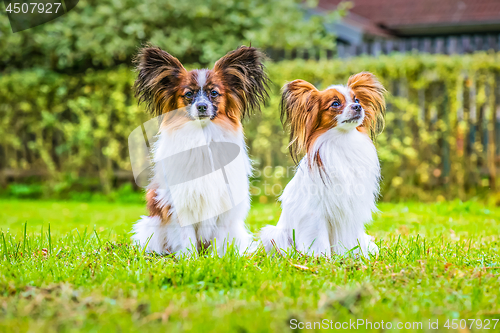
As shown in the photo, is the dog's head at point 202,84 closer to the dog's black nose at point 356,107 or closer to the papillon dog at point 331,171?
the papillon dog at point 331,171

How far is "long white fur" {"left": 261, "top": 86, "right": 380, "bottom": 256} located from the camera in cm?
339

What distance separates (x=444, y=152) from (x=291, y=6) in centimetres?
457

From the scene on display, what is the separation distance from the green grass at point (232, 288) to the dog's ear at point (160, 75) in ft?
4.14

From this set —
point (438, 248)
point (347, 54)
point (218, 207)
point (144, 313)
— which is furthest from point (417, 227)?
point (347, 54)

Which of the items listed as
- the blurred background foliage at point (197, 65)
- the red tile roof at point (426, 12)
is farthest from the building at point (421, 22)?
the blurred background foliage at point (197, 65)

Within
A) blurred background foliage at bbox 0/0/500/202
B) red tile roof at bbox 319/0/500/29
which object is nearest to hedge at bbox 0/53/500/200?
blurred background foliage at bbox 0/0/500/202

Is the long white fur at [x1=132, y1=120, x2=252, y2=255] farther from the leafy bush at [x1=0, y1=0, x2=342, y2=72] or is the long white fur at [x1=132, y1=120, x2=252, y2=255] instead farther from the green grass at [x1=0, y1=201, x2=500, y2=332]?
the leafy bush at [x1=0, y1=0, x2=342, y2=72]

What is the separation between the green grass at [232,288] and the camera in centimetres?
217

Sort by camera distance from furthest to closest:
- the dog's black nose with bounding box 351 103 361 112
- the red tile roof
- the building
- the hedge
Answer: the red tile roof < the building < the hedge < the dog's black nose with bounding box 351 103 361 112

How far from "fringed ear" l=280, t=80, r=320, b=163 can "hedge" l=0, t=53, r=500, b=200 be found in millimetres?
4406

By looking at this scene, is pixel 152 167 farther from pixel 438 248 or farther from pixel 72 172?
pixel 72 172

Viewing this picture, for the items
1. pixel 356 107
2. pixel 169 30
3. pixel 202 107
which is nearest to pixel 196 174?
pixel 202 107

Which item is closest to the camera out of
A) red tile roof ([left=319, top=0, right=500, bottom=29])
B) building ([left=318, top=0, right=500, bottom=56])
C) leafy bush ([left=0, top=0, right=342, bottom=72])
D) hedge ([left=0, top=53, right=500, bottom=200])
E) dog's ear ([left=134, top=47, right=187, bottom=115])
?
dog's ear ([left=134, top=47, right=187, bottom=115])

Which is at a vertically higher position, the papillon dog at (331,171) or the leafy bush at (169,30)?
the leafy bush at (169,30)
